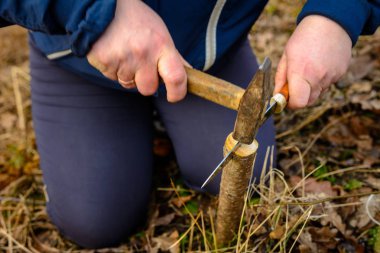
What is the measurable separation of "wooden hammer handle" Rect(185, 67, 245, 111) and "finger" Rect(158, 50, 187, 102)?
3 centimetres

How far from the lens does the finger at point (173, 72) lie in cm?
106

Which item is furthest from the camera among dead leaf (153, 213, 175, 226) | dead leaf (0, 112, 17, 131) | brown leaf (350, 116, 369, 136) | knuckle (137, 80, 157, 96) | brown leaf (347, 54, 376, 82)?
dead leaf (0, 112, 17, 131)

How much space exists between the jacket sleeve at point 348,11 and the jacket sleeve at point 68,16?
0.61 meters

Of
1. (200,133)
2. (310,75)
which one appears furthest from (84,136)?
(310,75)

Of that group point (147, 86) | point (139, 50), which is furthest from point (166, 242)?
point (139, 50)

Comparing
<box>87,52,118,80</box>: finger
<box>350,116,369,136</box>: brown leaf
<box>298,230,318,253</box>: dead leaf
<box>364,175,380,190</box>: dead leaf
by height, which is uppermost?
<box>87,52,118,80</box>: finger

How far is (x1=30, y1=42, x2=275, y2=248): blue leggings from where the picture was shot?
1.64 meters

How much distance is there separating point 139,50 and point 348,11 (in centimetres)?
64

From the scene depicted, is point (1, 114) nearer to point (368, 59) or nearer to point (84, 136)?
point (84, 136)

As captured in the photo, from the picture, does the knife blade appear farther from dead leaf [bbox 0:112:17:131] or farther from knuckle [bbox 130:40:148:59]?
dead leaf [bbox 0:112:17:131]

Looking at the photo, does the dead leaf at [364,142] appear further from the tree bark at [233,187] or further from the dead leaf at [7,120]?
the dead leaf at [7,120]

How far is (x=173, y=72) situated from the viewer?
106 cm

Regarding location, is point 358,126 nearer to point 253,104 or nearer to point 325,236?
point 325,236

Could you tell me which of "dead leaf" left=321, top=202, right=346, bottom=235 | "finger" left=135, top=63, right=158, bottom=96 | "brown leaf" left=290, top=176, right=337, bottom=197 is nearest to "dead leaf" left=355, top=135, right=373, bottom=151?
"brown leaf" left=290, top=176, right=337, bottom=197
